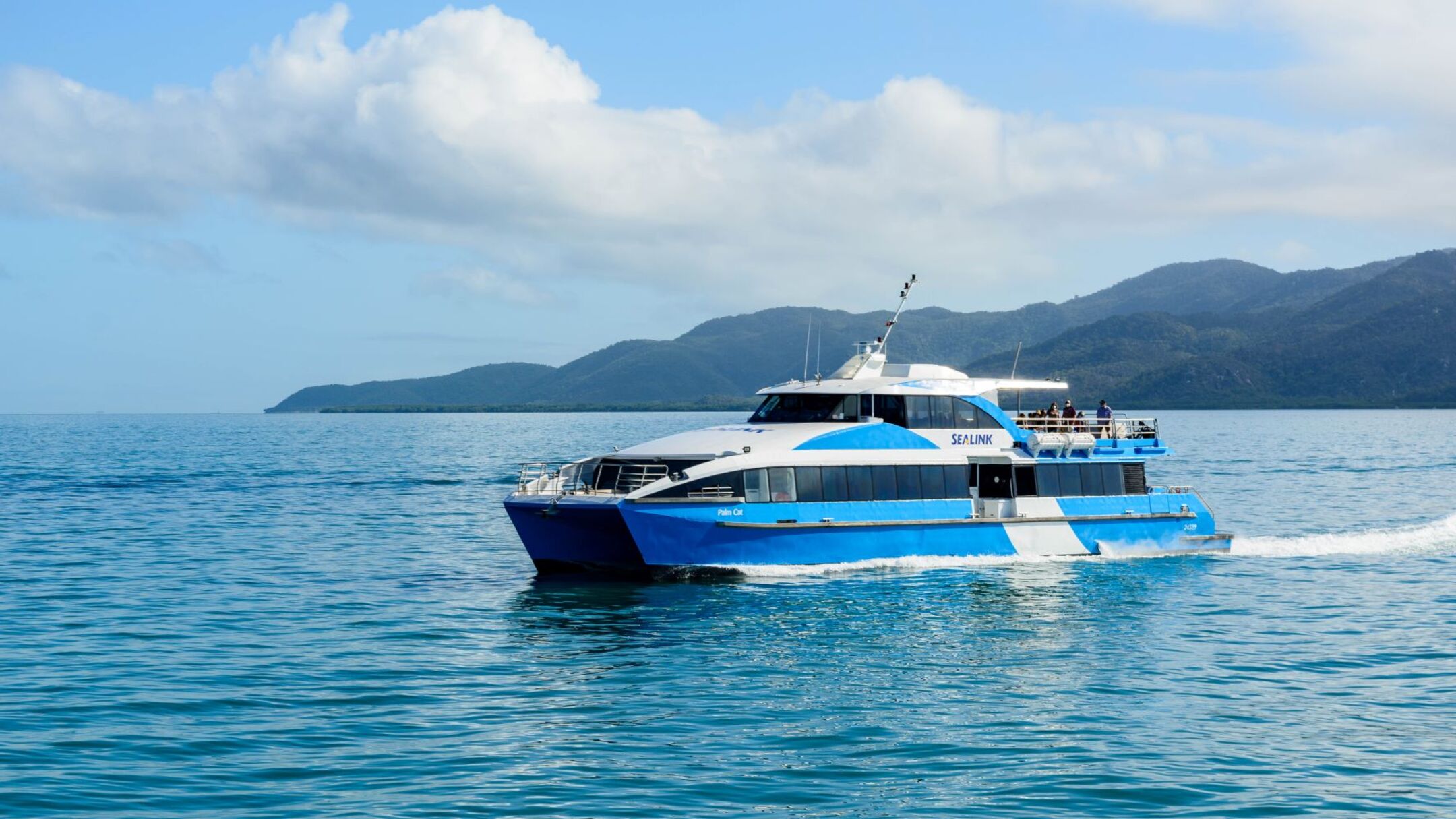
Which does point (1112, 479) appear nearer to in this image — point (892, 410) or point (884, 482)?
point (892, 410)

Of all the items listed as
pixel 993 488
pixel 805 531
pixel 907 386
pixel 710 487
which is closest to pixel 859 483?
pixel 805 531

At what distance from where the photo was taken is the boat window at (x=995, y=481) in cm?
3325

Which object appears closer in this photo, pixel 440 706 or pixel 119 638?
pixel 440 706

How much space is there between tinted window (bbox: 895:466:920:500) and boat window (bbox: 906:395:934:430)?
1438mm

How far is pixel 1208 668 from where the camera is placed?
825 inches

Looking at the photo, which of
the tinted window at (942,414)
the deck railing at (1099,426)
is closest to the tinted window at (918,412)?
the tinted window at (942,414)

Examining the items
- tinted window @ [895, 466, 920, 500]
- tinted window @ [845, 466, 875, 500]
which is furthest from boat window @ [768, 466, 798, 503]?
tinted window @ [895, 466, 920, 500]

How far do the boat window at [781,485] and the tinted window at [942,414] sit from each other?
16.8 feet

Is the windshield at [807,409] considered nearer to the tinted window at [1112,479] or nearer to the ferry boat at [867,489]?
the ferry boat at [867,489]

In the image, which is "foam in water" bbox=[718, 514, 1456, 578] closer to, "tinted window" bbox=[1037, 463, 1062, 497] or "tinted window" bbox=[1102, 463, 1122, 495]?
"tinted window" bbox=[1102, 463, 1122, 495]

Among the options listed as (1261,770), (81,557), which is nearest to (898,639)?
(1261,770)

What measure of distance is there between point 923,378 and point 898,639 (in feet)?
38.7

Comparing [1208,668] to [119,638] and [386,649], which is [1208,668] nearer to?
[386,649]

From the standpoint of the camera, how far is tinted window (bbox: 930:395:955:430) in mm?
33000
